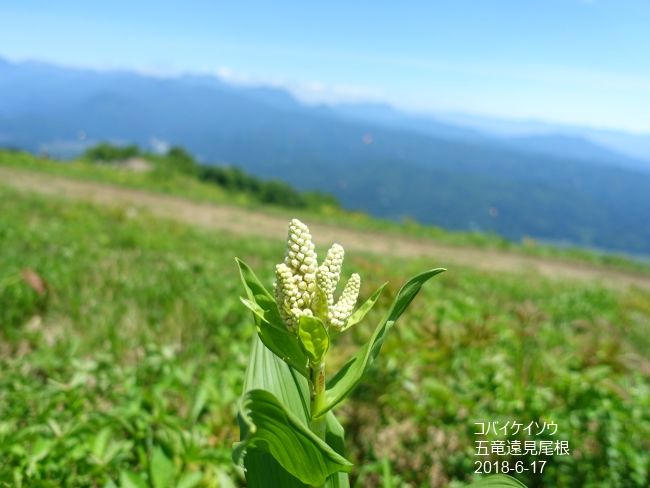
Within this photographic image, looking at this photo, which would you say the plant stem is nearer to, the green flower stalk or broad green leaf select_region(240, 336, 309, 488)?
the green flower stalk

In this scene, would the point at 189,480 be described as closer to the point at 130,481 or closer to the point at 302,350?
the point at 130,481

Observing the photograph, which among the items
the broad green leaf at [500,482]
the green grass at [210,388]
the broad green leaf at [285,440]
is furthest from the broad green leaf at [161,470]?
the broad green leaf at [500,482]

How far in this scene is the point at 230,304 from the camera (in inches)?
179

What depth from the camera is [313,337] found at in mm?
1269

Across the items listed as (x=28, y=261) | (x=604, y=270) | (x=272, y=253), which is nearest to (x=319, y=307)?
(x=28, y=261)

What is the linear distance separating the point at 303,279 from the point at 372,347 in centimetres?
27

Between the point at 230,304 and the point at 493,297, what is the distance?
5657 mm

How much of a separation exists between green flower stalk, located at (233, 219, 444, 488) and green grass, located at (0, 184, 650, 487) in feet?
2.62

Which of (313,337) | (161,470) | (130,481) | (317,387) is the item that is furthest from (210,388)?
(313,337)

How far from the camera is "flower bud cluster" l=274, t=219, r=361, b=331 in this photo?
1.21 meters

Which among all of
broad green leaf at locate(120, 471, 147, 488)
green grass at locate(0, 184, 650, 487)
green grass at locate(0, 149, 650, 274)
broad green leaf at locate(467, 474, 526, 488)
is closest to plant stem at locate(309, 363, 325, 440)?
broad green leaf at locate(467, 474, 526, 488)

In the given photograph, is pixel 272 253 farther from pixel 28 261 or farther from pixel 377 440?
pixel 377 440

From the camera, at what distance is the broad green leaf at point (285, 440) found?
45.0 inches

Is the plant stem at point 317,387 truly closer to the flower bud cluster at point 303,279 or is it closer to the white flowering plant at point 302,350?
the white flowering plant at point 302,350
